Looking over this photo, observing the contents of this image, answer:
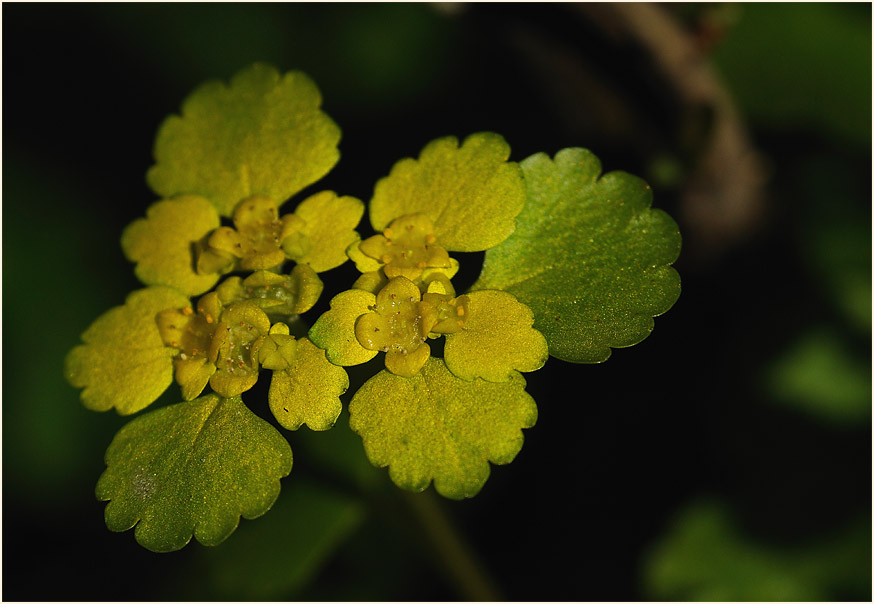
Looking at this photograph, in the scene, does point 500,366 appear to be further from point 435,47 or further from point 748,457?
point 435,47

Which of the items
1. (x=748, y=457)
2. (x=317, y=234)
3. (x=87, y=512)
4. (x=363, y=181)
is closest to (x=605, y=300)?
(x=317, y=234)

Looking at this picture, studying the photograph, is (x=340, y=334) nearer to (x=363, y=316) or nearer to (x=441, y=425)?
(x=363, y=316)

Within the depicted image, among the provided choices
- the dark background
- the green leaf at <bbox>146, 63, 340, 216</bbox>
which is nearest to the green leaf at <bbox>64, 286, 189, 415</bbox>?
the green leaf at <bbox>146, 63, 340, 216</bbox>

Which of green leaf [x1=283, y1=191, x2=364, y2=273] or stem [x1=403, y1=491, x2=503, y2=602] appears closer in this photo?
green leaf [x1=283, y1=191, x2=364, y2=273]

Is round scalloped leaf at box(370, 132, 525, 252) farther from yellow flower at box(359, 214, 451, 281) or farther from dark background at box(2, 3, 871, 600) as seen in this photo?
dark background at box(2, 3, 871, 600)

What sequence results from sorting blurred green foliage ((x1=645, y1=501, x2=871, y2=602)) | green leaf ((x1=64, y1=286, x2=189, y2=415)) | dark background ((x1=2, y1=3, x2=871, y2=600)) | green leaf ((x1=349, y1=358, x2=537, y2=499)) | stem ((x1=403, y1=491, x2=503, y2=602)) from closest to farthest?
green leaf ((x1=349, y1=358, x2=537, y2=499))
green leaf ((x1=64, y1=286, x2=189, y2=415))
stem ((x1=403, y1=491, x2=503, y2=602))
dark background ((x1=2, y1=3, x2=871, y2=600))
blurred green foliage ((x1=645, y1=501, x2=871, y2=602))

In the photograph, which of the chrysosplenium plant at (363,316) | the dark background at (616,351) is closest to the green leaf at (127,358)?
the chrysosplenium plant at (363,316)

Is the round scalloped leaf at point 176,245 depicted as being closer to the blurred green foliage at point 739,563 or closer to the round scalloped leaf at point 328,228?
the round scalloped leaf at point 328,228
